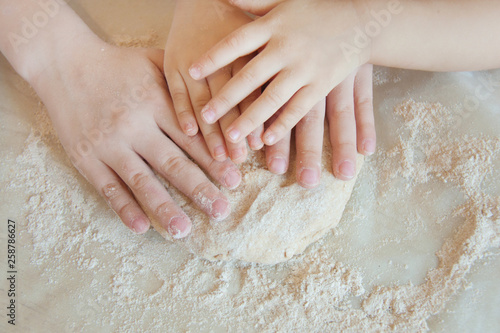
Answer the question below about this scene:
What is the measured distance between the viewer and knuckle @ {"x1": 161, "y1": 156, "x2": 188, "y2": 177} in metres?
1.05

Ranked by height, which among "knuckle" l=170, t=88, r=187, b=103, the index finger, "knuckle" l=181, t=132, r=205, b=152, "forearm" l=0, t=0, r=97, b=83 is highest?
"forearm" l=0, t=0, r=97, b=83

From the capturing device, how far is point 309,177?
1.01 m

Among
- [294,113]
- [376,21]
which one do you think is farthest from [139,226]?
[376,21]

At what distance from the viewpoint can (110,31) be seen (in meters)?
1.44

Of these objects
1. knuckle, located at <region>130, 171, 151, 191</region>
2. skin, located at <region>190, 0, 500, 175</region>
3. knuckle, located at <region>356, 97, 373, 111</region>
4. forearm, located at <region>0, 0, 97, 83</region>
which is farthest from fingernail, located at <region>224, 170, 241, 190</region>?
forearm, located at <region>0, 0, 97, 83</region>

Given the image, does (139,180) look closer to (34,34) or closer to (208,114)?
(208,114)

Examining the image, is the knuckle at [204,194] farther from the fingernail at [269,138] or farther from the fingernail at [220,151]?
the fingernail at [269,138]

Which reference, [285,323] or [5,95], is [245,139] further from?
[5,95]

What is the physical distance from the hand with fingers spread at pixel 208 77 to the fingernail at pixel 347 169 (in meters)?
0.23

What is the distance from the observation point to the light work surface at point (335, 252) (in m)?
0.98

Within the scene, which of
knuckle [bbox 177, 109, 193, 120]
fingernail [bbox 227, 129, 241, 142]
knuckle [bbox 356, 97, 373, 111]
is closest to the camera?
fingernail [bbox 227, 129, 241, 142]

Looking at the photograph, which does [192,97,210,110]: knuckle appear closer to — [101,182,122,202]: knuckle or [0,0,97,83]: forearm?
[101,182,122,202]: knuckle

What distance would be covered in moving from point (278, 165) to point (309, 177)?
0.08 m

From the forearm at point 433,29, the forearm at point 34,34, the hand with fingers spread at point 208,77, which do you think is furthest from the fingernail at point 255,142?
the forearm at point 34,34
